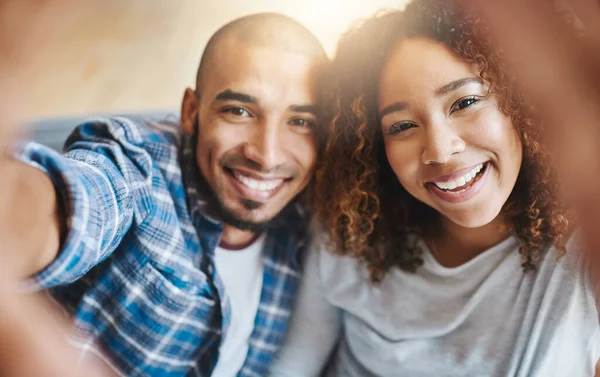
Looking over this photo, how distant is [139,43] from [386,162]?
40 centimetres

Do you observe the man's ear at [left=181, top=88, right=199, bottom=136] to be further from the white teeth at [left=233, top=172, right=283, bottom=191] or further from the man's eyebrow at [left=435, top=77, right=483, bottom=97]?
the man's eyebrow at [left=435, top=77, right=483, bottom=97]

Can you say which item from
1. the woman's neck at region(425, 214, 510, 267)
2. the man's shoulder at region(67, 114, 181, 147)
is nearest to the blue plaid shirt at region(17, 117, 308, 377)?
the man's shoulder at region(67, 114, 181, 147)

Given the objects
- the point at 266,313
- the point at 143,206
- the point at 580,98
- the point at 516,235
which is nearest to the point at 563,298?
the point at 516,235

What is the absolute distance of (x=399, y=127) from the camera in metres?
0.65

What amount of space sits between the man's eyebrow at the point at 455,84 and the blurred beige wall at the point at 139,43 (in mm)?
180

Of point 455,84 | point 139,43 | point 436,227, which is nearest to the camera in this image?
point 455,84

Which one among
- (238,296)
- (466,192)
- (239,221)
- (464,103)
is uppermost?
(464,103)

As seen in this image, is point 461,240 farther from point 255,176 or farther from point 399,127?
point 255,176

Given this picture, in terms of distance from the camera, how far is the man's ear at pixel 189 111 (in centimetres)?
76

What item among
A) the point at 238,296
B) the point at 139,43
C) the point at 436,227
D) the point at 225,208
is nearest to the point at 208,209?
the point at 225,208

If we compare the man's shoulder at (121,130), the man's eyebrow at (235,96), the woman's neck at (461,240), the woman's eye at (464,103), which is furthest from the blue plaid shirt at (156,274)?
the woman's eye at (464,103)

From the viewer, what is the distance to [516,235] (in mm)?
667

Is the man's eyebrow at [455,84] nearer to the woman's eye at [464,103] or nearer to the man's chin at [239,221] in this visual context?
the woman's eye at [464,103]

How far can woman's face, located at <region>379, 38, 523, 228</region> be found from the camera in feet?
1.93
